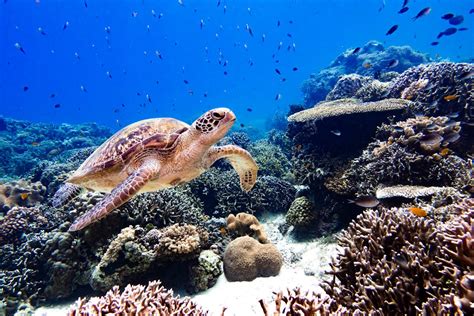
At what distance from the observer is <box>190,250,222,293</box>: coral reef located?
5250 millimetres

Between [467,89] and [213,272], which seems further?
[467,89]

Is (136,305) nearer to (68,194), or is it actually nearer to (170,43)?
(68,194)

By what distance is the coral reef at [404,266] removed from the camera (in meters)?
2.36

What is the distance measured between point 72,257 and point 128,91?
577ft

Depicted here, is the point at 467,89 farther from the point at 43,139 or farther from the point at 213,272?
the point at 43,139

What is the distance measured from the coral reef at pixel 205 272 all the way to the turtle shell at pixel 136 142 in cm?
246

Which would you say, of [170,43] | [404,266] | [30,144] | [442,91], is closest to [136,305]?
[404,266]

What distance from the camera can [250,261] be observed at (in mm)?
5477

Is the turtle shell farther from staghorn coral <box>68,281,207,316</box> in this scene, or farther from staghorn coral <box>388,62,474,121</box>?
staghorn coral <box>388,62,474,121</box>

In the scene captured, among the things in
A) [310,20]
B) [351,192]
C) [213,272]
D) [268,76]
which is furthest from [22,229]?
[268,76]

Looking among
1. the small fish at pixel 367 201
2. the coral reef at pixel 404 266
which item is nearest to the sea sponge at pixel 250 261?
the small fish at pixel 367 201

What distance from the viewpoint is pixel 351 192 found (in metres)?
6.24

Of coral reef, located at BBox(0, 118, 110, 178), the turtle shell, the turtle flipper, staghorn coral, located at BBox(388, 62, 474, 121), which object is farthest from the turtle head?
coral reef, located at BBox(0, 118, 110, 178)

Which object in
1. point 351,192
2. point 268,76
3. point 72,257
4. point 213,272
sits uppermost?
point 268,76
